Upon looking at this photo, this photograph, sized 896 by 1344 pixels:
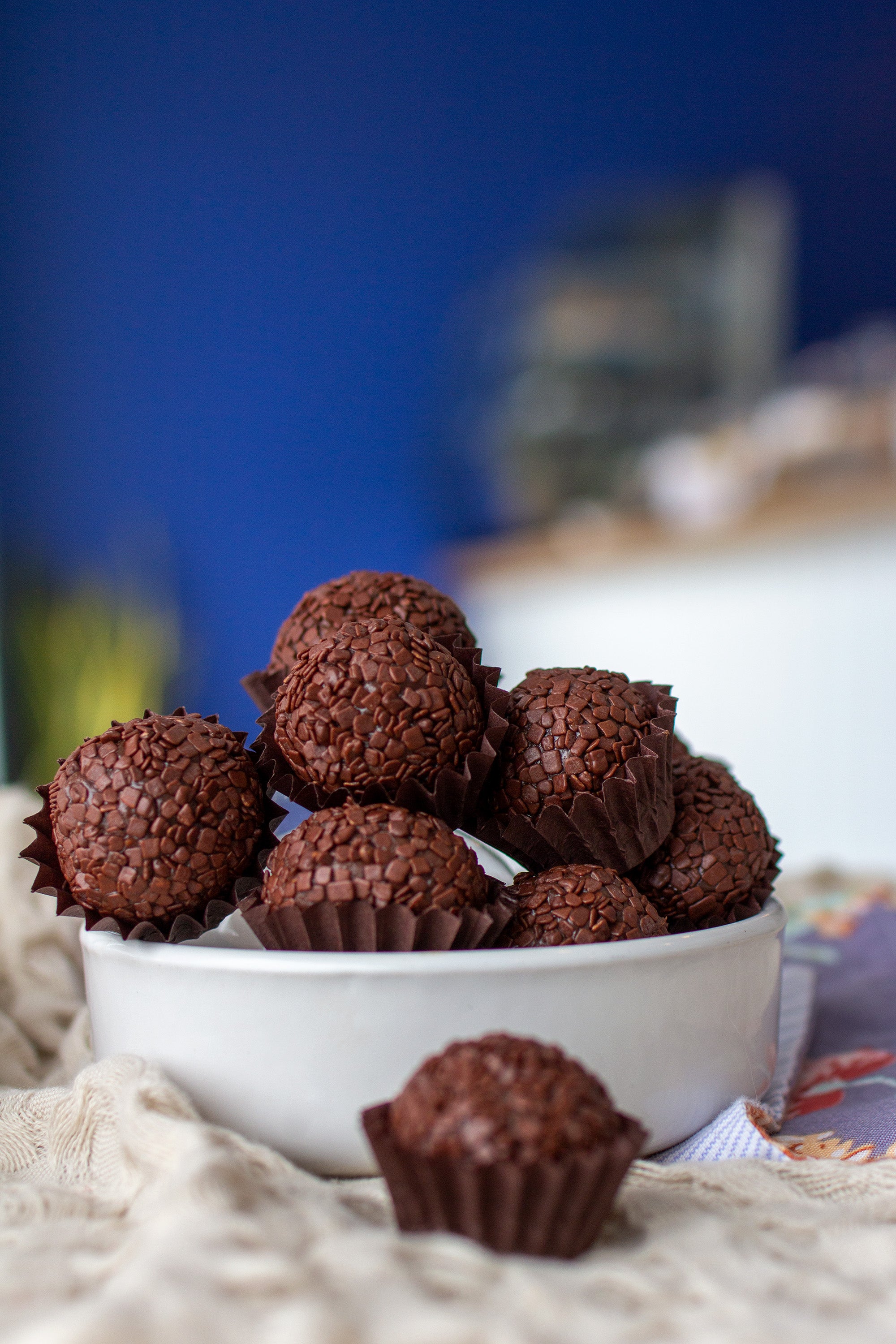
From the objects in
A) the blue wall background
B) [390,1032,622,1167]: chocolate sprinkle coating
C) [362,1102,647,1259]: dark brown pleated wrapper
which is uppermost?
the blue wall background

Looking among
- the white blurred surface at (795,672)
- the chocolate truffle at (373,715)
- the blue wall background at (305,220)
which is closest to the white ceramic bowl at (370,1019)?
the chocolate truffle at (373,715)

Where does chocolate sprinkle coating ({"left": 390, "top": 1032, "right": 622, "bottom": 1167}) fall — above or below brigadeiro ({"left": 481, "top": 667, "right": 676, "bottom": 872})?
below

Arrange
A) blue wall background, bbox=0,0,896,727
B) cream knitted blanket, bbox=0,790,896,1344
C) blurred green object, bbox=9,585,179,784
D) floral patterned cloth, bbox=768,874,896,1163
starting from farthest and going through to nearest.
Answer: blue wall background, bbox=0,0,896,727
blurred green object, bbox=9,585,179,784
floral patterned cloth, bbox=768,874,896,1163
cream knitted blanket, bbox=0,790,896,1344

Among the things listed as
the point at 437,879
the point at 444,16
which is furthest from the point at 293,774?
the point at 444,16

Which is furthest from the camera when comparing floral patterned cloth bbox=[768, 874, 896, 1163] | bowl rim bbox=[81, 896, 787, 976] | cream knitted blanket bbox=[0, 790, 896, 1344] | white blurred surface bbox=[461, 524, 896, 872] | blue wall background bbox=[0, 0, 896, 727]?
blue wall background bbox=[0, 0, 896, 727]

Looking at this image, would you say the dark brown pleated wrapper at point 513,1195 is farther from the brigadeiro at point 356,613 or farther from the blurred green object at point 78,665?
the blurred green object at point 78,665

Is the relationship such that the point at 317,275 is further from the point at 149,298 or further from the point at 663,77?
the point at 663,77

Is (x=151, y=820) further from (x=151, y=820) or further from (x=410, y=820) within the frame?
(x=410, y=820)

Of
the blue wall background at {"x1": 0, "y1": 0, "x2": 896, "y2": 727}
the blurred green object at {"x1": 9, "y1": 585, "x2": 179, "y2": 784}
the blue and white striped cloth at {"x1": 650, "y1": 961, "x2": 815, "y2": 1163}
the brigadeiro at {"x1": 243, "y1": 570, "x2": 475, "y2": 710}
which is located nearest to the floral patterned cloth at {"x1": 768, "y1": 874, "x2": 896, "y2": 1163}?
the blue and white striped cloth at {"x1": 650, "y1": 961, "x2": 815, "y2": 1163}

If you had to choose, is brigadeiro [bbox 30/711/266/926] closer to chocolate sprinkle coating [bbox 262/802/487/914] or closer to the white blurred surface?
chocolate sprinkle coating [bbox 262/802/487/914]
